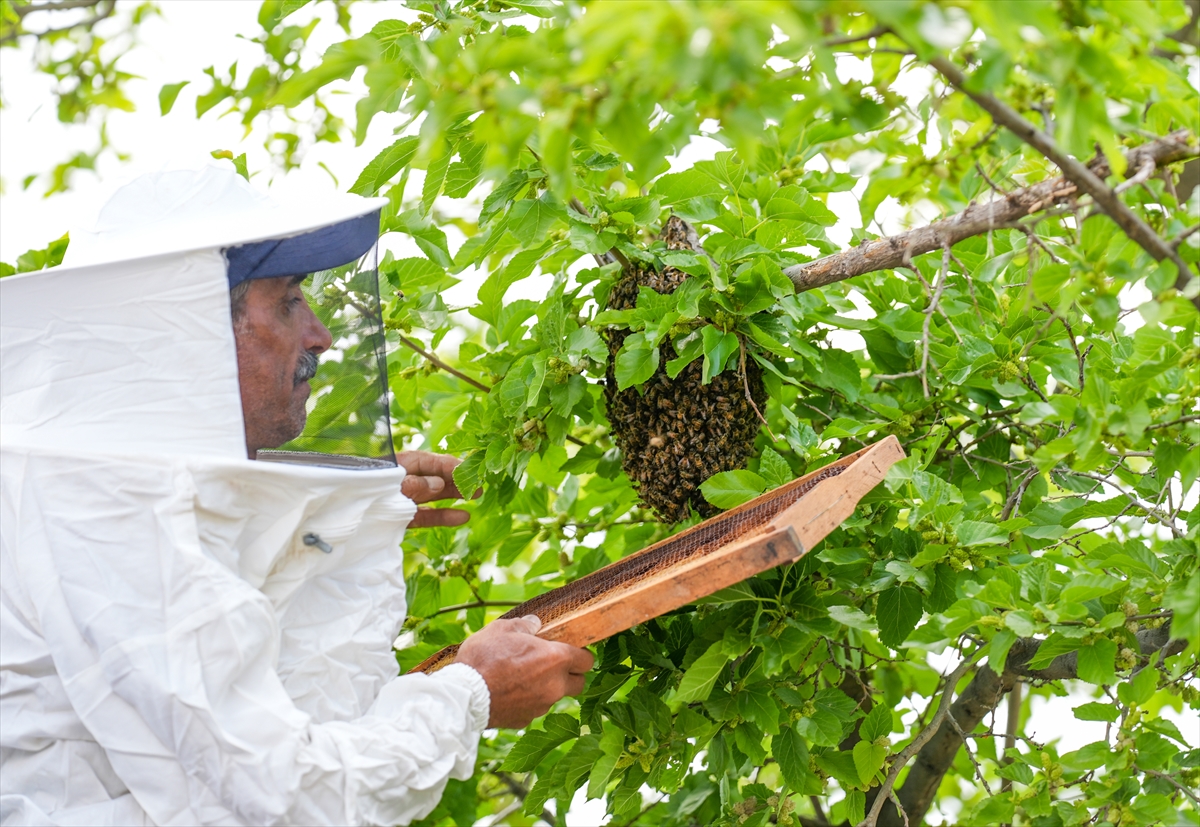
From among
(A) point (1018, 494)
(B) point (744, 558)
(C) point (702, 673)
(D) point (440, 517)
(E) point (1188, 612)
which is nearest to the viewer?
(E) point (1188, 612)

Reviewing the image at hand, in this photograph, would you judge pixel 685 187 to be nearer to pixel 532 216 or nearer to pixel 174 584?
pixel 532 216

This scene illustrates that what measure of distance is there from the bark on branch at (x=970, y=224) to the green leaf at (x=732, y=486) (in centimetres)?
39

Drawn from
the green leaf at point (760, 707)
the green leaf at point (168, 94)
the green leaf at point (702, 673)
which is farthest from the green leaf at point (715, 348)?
the green leaf at point (168, 94)

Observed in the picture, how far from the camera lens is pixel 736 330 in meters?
2.03

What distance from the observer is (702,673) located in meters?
1.89

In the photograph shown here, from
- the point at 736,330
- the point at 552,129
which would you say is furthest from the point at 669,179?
the point at 552,129

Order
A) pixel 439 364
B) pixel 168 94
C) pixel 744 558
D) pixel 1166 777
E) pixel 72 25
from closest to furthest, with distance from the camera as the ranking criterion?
pixel 744 558 < pixel 1166 777 < pixel 439 364 < pixel 168 94 < pixel 72 25

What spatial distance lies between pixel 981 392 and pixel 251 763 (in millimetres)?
1555

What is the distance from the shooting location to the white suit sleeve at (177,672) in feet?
5.02

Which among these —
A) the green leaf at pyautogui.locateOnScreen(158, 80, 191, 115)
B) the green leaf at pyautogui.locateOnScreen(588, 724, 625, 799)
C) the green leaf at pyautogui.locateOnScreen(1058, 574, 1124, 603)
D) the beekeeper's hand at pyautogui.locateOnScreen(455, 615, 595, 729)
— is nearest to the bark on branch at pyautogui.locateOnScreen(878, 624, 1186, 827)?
the green leaf at pyautogui.locateOnScreen(1058, 574, 1124, 603)

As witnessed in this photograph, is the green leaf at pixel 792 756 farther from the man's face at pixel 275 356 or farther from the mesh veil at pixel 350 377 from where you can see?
the man's face at pixel 275 356

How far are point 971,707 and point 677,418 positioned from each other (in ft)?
3.91

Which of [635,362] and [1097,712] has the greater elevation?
[635,362]

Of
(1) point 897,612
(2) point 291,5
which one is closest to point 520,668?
(1) point 897,612
